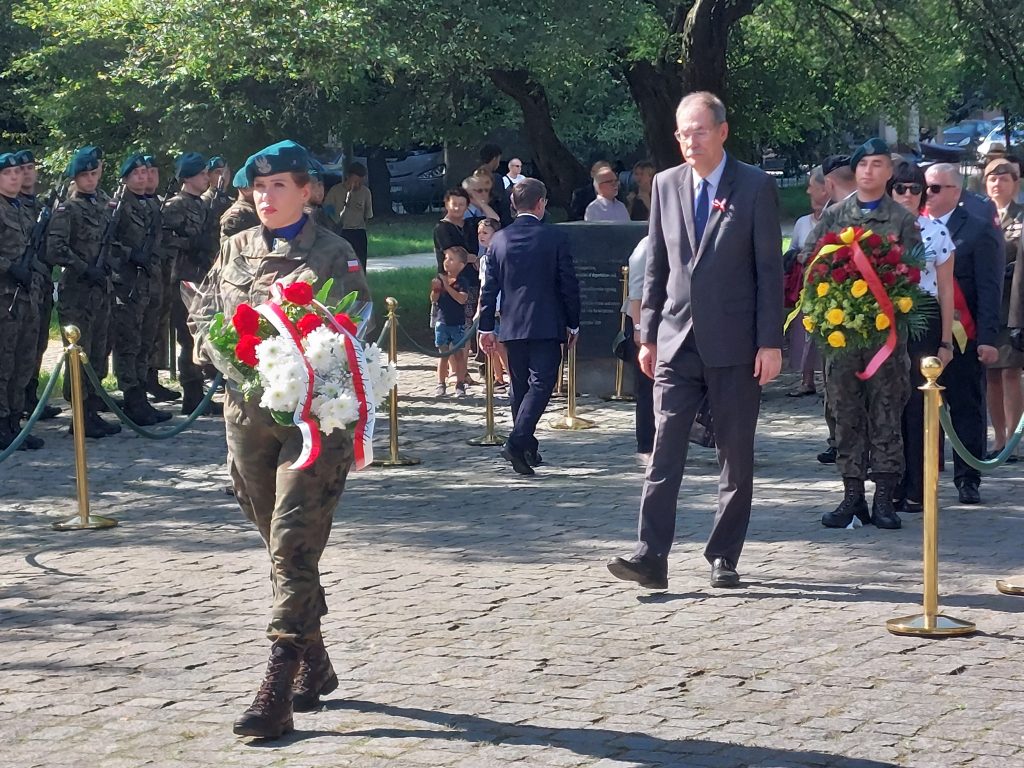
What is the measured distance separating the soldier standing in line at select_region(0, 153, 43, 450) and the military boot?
22.6 ft

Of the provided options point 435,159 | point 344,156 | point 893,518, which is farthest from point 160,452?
point 435,159

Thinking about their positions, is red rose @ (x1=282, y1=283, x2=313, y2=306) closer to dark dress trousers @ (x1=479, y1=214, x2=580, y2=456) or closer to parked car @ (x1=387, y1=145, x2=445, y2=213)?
dark dress trousers @ (x1=479, y1=214, x2=580, y2=456)

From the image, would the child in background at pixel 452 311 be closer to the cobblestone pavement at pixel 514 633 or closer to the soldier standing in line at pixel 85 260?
the soldier standing in line at pixel 85 260

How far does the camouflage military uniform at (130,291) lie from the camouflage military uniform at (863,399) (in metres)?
6.11

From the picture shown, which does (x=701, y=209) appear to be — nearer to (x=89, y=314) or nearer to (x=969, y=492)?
(x=969, y=492)

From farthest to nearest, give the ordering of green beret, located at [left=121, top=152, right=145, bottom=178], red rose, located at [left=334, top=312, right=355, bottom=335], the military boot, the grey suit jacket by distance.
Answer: green beret, located at [left=121, top=152, right=145, bottom=178] → the grey suit jacket → the military boot → red rose, located at [left=334, top=312, right=355, bottom=335]

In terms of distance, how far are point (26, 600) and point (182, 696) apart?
204 cm

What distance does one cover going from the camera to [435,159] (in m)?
44.8

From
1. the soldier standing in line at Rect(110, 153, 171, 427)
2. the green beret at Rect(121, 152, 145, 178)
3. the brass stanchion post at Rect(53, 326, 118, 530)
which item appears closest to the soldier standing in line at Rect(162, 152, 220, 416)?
the soldier standing in line at Rect(110, 153, 171, 427)

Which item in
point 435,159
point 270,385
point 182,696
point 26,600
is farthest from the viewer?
point 435,159

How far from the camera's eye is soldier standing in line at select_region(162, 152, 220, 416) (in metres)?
13.5

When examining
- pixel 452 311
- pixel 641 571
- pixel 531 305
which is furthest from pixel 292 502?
pixel 452 311

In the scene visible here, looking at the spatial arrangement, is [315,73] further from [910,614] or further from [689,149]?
[910,614]

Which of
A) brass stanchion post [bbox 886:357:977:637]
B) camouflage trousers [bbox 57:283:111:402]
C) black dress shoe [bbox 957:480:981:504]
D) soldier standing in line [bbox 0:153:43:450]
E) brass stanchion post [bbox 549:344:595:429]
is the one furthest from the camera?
brass stanchion post [bbox 549:344:595:429]
